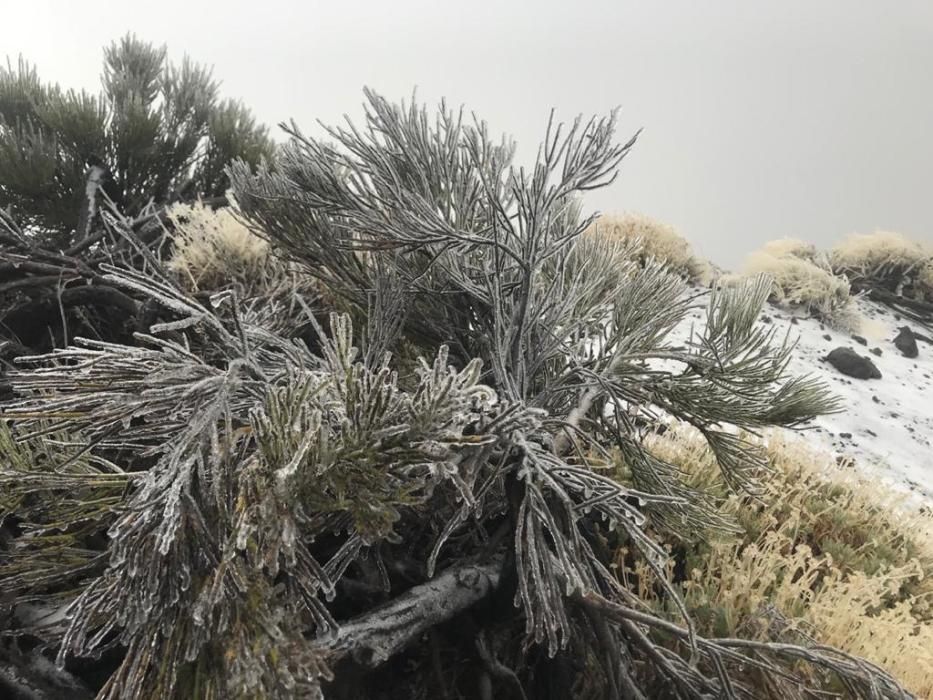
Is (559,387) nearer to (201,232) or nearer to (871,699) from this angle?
(871,699)

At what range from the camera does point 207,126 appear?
19.0ft

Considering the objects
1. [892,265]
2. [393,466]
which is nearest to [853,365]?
[892,265]

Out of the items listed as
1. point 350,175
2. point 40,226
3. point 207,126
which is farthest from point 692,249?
point 40,226

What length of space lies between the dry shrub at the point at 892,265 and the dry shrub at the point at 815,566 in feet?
20.9

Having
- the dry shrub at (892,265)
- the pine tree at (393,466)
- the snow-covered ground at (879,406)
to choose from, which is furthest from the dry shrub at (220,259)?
the dry shrub at (892,265)

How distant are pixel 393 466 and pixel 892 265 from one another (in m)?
10.9

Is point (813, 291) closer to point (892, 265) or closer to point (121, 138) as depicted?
point (892, 265)

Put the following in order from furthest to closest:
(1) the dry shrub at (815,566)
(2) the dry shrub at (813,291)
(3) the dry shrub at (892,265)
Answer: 1. (3) the dry shrub at (892,265)
2. (2) the dry shrub at (813,291)
3. (1) the dry shrub at (815,566)

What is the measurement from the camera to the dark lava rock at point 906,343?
7277mm

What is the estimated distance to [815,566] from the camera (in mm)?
2764

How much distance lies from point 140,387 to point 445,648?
1.64 meters

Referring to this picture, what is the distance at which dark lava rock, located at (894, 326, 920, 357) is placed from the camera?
7.28 meters

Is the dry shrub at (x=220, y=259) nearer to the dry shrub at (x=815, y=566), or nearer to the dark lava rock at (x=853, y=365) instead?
the dry shrub at (x=815, y=566)

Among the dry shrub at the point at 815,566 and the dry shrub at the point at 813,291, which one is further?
the dry shrub at the point at 813,291
